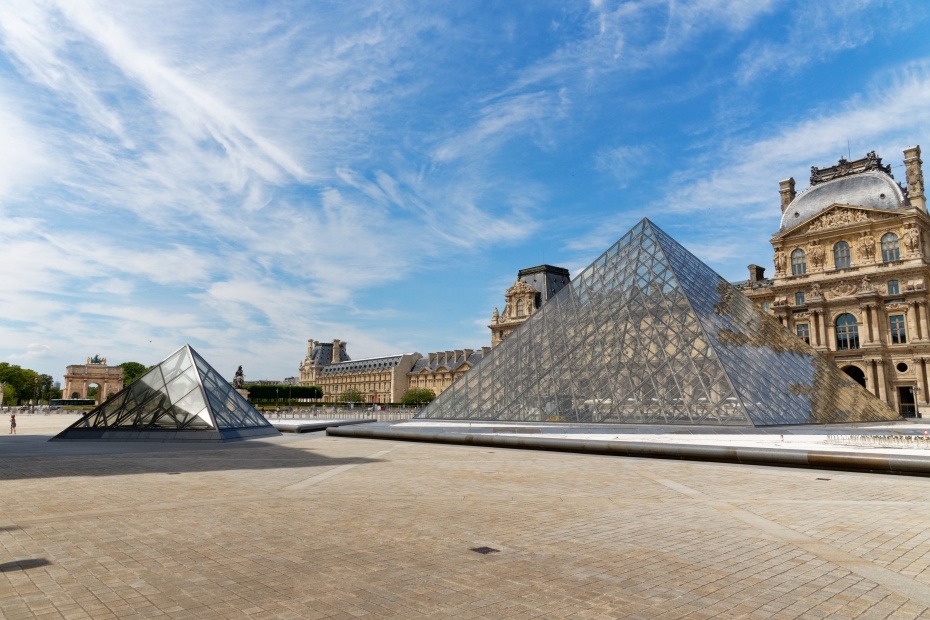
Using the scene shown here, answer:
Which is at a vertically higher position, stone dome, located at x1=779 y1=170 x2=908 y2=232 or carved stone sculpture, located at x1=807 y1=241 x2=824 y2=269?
stone dome, located at x1=779 y1=170 x2=908 y2=232

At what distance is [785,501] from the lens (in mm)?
9172

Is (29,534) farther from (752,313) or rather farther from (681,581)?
(752,313)

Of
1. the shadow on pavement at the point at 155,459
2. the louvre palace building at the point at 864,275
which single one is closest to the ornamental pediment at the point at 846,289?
the louvre palace building at the point at 864,275

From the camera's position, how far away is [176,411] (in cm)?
2395

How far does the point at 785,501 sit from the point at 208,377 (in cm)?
2385

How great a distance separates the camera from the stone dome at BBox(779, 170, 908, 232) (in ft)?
171

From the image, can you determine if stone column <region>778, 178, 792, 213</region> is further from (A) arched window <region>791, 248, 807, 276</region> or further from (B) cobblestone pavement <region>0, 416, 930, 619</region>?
(B) cobblestone pavement <region>0, 416, 930, 619</region>

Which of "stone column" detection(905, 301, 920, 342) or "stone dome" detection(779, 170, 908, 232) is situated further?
"stone dome" detection(779, 170, 908, 232)

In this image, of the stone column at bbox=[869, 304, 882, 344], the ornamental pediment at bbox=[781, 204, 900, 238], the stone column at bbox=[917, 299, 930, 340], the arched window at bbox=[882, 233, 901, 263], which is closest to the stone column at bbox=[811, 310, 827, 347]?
the stone column at bbox=[869, 304, 882, 344]

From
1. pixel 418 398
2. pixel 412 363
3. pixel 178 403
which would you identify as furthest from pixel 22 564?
pixel 412 363

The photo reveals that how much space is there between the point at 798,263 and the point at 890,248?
7.46 meters

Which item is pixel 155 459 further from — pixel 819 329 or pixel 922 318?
Result: pixel 922 318

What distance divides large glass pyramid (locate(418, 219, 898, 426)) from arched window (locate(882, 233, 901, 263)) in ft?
79.6

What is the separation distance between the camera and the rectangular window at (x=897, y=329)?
49.9m
